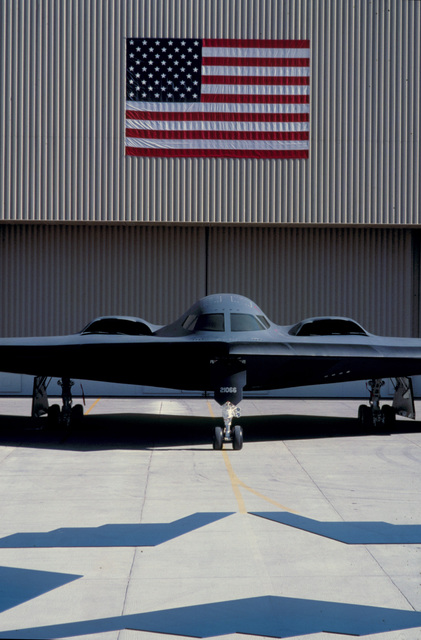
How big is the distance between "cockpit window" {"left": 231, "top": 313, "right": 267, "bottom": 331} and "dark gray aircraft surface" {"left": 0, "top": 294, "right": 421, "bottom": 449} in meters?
0.02

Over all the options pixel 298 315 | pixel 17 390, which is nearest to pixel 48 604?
pixel 17 390

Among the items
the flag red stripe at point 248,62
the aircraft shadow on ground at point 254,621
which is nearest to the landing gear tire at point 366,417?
the aircraft shadow on ground at point 254,621

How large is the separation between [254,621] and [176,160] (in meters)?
19.4

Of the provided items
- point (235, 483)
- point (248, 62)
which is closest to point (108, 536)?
point (235, 483)

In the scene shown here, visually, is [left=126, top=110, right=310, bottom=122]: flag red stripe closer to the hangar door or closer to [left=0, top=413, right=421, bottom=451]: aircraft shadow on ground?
the hangar door

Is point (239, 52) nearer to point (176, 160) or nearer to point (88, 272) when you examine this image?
point (176, 160)

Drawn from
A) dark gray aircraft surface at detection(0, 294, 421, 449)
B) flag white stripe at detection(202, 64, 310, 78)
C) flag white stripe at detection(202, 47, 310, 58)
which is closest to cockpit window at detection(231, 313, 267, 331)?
dark gray aircraft surface at detection(0, 294, 421, 449)

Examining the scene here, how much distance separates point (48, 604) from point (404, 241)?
70.8 feet

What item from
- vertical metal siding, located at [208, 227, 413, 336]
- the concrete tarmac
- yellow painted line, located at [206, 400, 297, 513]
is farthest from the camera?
vertical metal siding, located at [208, 227, 413, 336]

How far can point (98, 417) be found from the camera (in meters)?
17.2

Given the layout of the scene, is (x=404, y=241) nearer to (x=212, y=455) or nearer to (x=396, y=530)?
(x=212, y=455)

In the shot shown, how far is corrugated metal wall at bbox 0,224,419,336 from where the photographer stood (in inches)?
965

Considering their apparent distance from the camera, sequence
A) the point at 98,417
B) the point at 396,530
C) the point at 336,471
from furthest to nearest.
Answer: the point at 98,417 < the point at 336,471 < the point at 396,530

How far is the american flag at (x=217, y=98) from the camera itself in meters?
22.9
